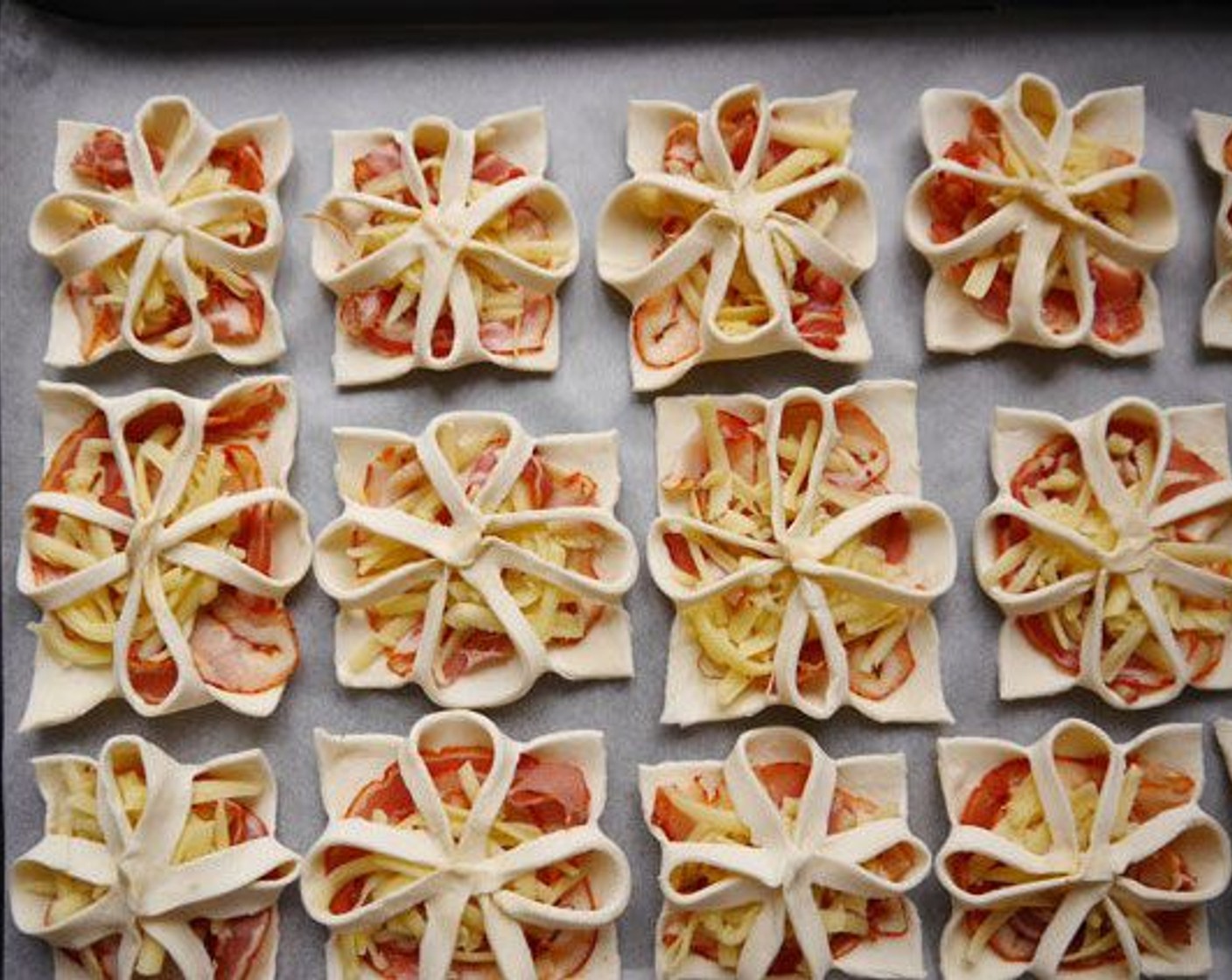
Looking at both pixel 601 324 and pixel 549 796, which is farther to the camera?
pixel 601 324

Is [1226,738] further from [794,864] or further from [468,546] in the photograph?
[468,546]

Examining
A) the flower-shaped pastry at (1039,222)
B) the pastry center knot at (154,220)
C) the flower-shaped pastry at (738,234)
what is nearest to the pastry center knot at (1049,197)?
the flower-shaped pastry at (1039,222)

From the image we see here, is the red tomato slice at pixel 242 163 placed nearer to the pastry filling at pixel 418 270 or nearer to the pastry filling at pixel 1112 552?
the pastry filling at pixel 418 270

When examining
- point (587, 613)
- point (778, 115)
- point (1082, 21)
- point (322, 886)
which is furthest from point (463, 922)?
point (1082, 21)

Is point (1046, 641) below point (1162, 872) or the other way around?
the other way around

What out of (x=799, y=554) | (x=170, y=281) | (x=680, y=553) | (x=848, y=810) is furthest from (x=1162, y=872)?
(x=170, y=281)

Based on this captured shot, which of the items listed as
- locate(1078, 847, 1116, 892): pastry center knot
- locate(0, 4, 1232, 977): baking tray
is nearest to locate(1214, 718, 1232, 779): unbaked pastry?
locate(0, 4, 1232, 977): baking tray

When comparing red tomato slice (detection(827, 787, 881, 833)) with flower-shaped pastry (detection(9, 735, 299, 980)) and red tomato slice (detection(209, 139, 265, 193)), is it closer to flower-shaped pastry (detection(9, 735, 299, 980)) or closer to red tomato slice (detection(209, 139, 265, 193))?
flower-shaped pastry (detection(9, 735, 299, 980))

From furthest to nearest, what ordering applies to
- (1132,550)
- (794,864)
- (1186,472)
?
(1186,472), (1132,550), (794,864)
